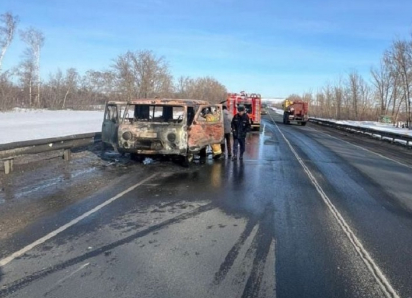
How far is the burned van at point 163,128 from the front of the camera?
37.4 feet

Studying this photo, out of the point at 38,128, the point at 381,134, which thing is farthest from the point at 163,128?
the point at 381,134

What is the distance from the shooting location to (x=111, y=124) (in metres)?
13.0

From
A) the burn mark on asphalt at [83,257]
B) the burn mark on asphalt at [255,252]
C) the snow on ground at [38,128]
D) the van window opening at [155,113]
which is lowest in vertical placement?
the burn mark on asphalt at [83,257]

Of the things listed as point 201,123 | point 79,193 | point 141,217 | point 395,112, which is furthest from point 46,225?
point 395,112

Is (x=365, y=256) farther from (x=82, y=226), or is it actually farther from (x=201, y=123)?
(x=201, y=123)

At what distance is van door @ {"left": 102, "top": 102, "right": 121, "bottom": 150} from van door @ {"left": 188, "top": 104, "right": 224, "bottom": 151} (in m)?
2.41

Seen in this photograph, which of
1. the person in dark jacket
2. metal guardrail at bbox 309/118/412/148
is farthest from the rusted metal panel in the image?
metal guardrail at bbox 309/118/412/148

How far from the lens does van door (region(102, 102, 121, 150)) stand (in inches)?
498

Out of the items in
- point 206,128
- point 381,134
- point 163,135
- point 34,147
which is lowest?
point 381,134

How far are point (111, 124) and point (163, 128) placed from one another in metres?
2.36

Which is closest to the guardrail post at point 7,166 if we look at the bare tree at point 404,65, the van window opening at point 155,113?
the van window opening at point 155,113

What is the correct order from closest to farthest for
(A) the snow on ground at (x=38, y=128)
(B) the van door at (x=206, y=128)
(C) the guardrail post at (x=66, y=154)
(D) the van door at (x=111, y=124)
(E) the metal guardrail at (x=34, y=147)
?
(E) the metal guardrail at (x=34, y=147)
(B) the van door at (x=206, y=128)
(C) the guardrail post at (x=66, y=154)
(D) the van door at (x=111, y=124)
(A) the snow on ground at (x=38, y=128)

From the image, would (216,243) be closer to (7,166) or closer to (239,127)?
(7,166)

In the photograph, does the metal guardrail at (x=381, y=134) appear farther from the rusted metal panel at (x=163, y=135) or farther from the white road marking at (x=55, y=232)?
the white road marking at (x=55, y=232)
